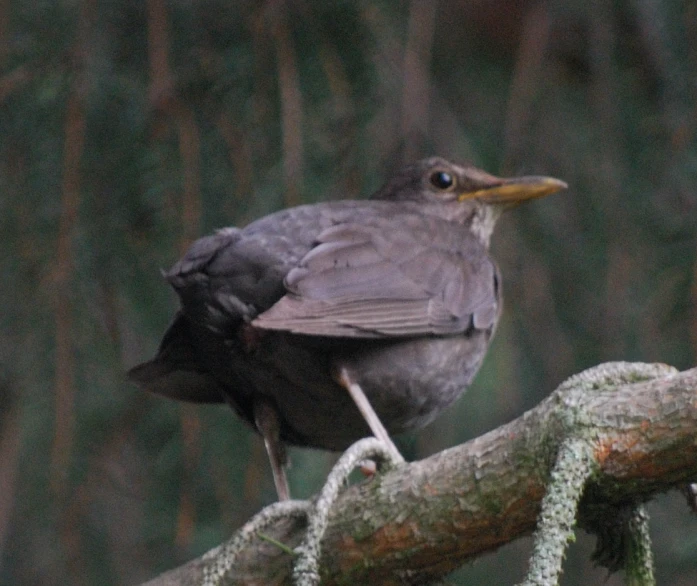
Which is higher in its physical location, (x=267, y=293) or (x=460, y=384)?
(x=267, y=293)

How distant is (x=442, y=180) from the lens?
4.10 meters

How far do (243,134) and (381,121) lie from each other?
1.67ft

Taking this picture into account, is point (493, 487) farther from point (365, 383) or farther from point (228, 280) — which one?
point (228, 280)

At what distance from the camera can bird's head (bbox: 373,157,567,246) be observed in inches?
156

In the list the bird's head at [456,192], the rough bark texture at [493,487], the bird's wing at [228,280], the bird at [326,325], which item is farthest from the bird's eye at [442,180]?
the rough bark texture at [493,487]

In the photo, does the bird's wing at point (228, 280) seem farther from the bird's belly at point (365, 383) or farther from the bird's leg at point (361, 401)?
the bird's leg at point (361, 401)

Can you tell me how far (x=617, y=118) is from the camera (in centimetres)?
376

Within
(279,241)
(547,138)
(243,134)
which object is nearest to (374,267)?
(279,241)

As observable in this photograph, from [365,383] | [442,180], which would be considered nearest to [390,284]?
[365,383]

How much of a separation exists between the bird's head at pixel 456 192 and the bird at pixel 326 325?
12.7 inches

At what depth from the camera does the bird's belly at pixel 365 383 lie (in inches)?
A: 123

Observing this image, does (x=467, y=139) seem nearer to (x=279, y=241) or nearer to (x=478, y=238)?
(x=478, y=238)

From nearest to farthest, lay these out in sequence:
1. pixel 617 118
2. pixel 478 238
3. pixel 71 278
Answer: pixel 71 278 → pixel 617 118 → pixel 478 238

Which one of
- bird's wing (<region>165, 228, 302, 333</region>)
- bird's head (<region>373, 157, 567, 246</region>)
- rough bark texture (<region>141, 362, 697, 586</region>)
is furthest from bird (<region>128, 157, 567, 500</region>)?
rough bark texture (<region>141, 362, 697, 586</region>)
